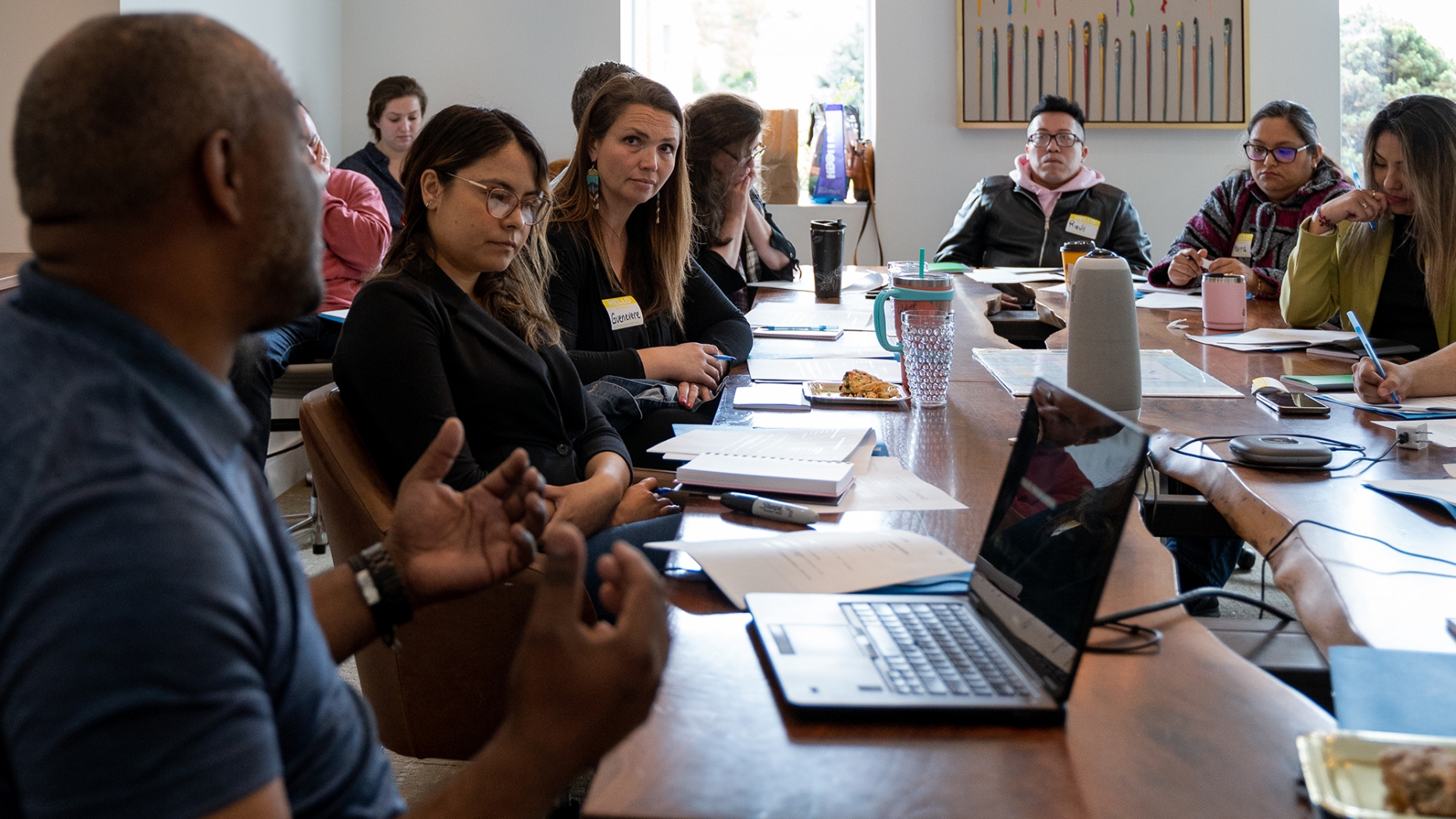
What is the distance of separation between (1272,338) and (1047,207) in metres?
2.42

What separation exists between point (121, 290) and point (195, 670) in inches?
8.3

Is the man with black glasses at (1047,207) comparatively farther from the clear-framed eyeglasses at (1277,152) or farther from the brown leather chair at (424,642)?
the brown leather chair at (424,642)

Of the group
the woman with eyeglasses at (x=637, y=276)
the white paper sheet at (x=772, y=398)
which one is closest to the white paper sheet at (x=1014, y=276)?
the woman with eyeglasses at (x=637, y=276)

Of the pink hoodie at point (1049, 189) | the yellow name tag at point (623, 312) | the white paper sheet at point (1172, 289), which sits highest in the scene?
the pink hoodie at point (1049, 189)

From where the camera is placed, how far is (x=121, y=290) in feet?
1.99

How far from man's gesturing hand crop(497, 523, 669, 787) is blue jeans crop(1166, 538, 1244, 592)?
213cm

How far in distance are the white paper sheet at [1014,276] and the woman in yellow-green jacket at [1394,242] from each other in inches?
44.5

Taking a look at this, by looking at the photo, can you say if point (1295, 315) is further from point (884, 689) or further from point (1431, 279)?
point (884, 689)

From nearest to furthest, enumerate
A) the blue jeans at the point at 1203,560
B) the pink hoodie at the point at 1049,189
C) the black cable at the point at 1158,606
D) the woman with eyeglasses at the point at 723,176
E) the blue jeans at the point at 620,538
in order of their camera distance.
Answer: the black cable at the point at 1158,606, the blue jeans at the point at 620,538, the blue jeans at the point at 1203,560, the woman with eyeglasses at the point at 723,176, the pink hoodie at the point at 1049,189

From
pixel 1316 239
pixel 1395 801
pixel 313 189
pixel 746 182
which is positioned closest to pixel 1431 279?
pixel 1316 239

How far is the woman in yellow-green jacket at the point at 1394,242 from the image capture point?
2391 millimetres

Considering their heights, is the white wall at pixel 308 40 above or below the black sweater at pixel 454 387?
above

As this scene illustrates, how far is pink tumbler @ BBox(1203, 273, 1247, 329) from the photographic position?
2.64 metres

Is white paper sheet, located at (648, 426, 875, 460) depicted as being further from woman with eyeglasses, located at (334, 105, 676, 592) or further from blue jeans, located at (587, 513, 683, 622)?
woman with eyeglasses, located at (334, 105, 676, 592)
